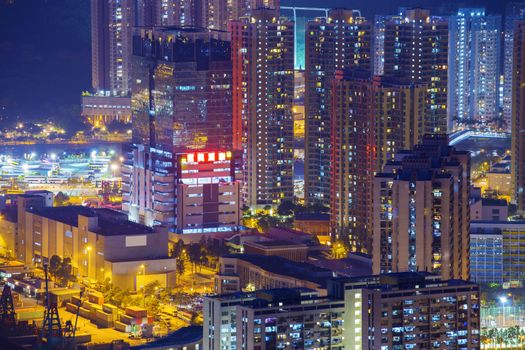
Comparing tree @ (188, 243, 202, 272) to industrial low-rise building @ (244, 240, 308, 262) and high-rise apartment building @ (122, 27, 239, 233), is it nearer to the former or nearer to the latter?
industrial low-rise building @ (244, 240, 308, 262)

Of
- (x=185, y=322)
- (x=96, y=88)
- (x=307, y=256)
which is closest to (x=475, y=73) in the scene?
(x=96, y=88)

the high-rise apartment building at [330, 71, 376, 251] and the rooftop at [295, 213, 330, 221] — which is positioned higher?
the high-rise apartment building at [330, 71, 376, 251]

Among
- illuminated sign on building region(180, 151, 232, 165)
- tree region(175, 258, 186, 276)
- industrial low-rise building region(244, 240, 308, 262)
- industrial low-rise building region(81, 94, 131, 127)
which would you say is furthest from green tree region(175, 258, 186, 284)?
industrial low-rise building region(81, 94, 131, 127)

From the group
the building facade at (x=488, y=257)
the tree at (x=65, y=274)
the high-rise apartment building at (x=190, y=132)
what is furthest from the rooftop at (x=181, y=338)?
the high-rise apartment building at (x=190, y=132)

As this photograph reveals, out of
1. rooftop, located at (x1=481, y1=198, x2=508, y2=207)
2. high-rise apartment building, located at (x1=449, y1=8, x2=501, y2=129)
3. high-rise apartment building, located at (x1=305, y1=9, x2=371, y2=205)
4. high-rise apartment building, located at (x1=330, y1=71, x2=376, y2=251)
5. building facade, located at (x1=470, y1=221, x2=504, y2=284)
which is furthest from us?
high-rise apartment building, located at (x1=449, y1=8, x2=501, y2=129)

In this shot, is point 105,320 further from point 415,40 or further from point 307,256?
point 415,40

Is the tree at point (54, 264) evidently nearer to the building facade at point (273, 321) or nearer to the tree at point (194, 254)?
the tree at point (194, 254)
